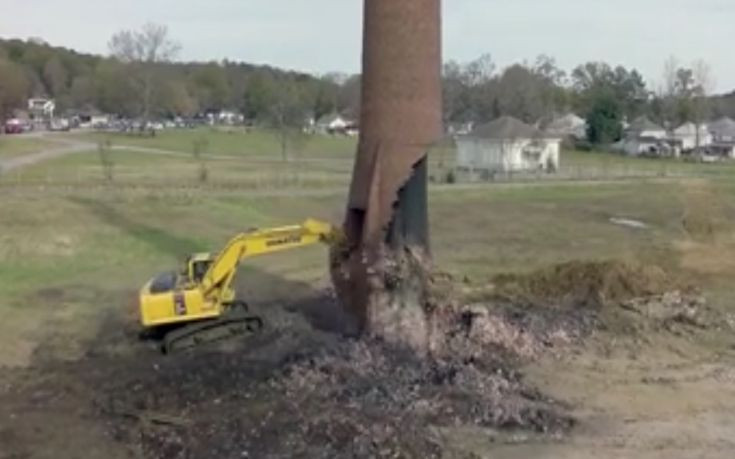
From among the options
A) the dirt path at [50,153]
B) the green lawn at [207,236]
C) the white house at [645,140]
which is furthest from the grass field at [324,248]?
the white house at [645,140]

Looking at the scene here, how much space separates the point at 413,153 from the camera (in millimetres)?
14227

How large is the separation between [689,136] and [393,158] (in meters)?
100

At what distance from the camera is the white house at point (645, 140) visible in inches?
3959

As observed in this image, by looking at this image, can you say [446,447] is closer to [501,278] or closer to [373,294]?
[373,294]

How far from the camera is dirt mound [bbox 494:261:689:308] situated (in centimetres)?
1856

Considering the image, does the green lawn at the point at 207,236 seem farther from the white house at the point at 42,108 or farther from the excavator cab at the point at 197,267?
the white house at the point at 42,108

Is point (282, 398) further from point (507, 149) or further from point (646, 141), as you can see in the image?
point (646, 141)

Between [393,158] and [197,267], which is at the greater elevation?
[393,158]

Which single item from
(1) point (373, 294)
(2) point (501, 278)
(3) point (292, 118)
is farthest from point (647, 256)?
(3) point (292, 118)

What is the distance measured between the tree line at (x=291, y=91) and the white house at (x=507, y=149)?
15.2 metres

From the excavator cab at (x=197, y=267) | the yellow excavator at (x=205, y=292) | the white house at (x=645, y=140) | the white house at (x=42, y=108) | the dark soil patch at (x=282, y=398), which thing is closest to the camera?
the dark soil patch at (x=282, y=398)

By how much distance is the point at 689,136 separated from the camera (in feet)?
355

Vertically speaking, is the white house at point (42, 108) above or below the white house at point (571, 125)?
above

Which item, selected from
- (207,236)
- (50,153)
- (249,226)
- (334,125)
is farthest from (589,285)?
(334,125)
